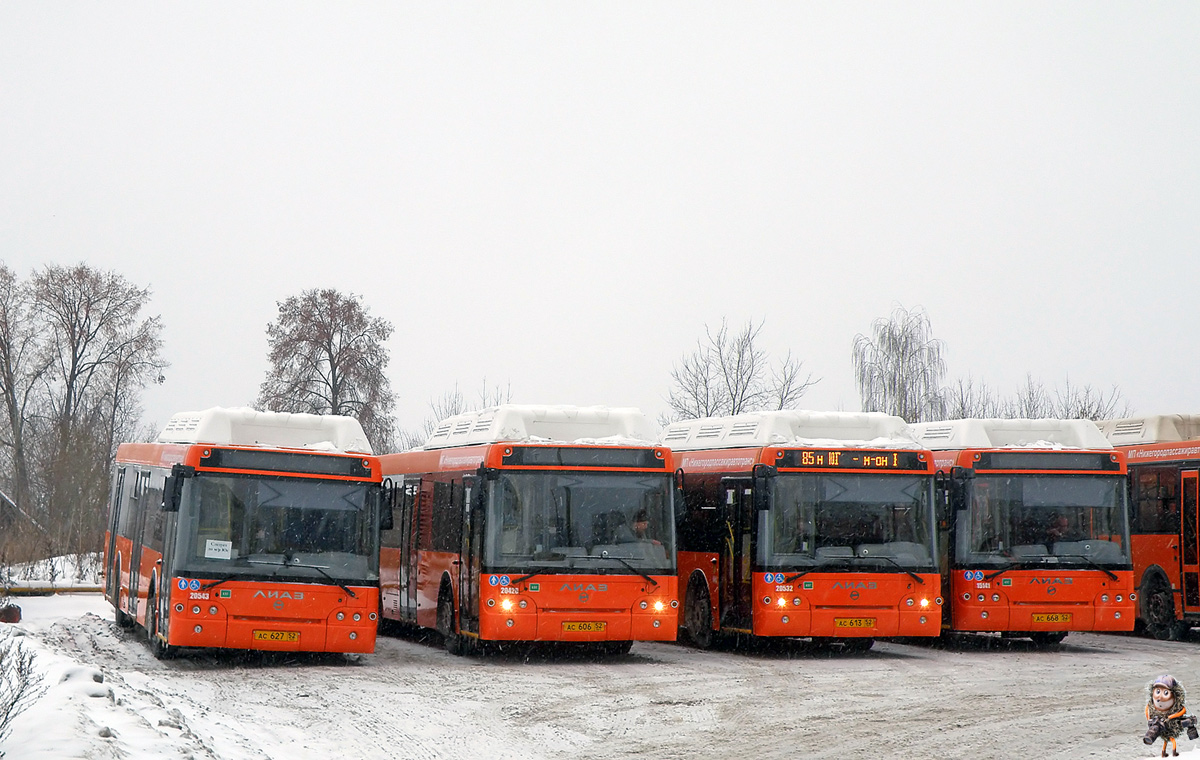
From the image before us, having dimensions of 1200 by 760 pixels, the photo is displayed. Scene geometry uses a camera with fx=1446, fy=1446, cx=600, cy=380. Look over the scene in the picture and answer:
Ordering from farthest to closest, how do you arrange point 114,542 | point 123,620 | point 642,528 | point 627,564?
point 114,542 → point 123,620 → point 642,528 → point 627,564

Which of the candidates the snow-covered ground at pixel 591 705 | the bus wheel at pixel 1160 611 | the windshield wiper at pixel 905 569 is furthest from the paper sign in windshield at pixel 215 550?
the bus wheel at pixel 1160 611

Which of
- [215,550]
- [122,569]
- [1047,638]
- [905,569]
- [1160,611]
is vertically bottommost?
[1047,638]

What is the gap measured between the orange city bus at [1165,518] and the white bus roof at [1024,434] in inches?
83.8

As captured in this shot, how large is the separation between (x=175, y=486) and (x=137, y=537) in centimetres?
375

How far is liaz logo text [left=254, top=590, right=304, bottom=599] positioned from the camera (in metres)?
16.4

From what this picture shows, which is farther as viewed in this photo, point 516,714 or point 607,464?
point 607,464

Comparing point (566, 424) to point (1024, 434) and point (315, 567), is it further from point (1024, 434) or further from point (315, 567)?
point (1024, 434)

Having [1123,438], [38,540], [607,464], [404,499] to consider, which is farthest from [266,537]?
[38,540]

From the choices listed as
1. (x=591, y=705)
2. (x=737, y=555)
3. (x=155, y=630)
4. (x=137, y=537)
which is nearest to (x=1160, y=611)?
(x=737, y=555)

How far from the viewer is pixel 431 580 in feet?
65.5

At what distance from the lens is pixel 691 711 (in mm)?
13492

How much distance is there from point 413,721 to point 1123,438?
15.2 metres

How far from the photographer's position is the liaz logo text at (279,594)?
16.4 m

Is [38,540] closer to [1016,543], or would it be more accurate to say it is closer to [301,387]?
[301,387]
